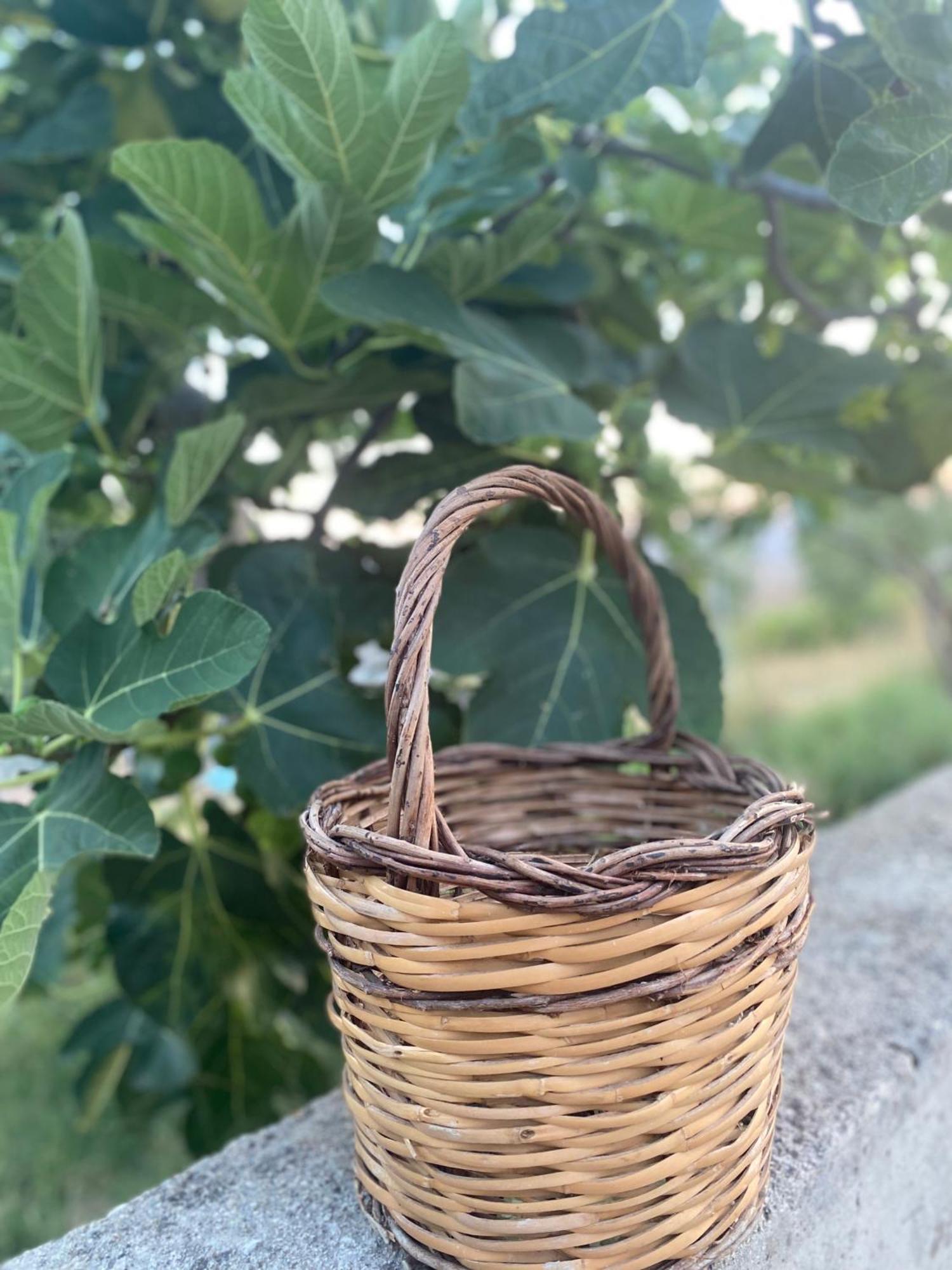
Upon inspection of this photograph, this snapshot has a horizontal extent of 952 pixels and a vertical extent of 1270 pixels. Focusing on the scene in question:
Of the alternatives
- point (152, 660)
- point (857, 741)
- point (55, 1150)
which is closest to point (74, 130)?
point (152, 660)

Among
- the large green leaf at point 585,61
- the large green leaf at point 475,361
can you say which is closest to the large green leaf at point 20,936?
the large green leaf at point 475,361

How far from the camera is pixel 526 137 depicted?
641 millimetres

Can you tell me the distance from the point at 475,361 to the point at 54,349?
0.30 metres

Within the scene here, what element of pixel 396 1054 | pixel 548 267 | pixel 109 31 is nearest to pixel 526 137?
pixel 548 267

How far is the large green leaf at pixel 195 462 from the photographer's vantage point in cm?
60

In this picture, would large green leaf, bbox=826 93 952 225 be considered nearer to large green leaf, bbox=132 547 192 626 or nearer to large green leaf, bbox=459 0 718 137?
large green leaf, bbox=459 0 718 137

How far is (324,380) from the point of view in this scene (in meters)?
0.74

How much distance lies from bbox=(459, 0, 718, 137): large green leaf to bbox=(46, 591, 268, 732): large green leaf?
356mm

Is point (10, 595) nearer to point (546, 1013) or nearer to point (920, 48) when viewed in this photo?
point (546, 1013)

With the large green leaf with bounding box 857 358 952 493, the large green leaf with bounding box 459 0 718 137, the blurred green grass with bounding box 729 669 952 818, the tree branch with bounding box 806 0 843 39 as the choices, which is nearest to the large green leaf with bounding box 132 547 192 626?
the large green leaf with bounding box 459 0 718 137

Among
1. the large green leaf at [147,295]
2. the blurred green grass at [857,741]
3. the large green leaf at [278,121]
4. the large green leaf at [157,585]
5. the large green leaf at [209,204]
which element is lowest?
the blurred green grass at [857,741]

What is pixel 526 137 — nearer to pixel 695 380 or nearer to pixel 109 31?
pixel 695 380

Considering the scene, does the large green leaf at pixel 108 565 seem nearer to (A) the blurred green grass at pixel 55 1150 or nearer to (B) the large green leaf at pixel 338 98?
(B) the large green leaf at pixel 338 98

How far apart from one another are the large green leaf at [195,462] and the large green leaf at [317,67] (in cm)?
17
